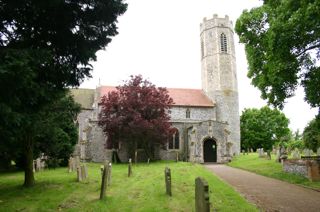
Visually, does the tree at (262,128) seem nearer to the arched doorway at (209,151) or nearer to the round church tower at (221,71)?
the round church tower at (221,71)

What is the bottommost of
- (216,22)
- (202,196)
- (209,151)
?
(202,196)

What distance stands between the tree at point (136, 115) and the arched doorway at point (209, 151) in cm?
476

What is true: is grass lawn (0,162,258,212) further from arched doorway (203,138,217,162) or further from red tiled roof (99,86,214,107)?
red tiled roof (99,86,214,107)

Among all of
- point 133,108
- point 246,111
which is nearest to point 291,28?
point 133,108

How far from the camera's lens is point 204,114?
39.0 metres

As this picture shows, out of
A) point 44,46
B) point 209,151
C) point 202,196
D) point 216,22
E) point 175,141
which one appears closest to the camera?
point 202,196

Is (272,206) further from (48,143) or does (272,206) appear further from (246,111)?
(246,111)

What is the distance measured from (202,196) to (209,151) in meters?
28.9

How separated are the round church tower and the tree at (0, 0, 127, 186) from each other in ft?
102

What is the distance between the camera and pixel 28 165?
1403cm

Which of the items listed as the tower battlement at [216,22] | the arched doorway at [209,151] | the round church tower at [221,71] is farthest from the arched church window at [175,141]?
the tower battlement at [216,22]

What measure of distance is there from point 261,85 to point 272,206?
592 cm

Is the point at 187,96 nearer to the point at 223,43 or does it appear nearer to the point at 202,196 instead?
the point at 223,43

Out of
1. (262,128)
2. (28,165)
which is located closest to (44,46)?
(28,165)
